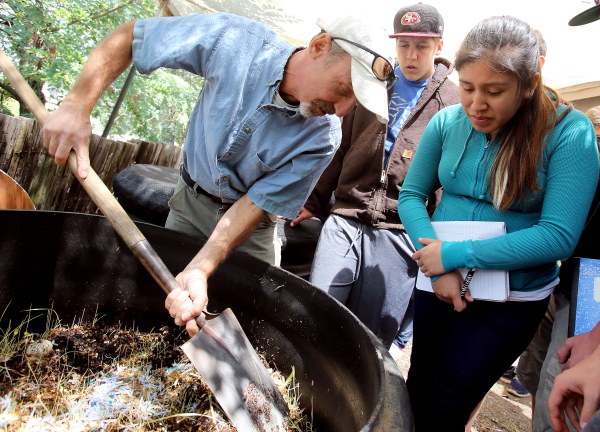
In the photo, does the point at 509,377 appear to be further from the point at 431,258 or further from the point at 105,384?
the point at 105,384

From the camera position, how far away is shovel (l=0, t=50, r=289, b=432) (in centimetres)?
146

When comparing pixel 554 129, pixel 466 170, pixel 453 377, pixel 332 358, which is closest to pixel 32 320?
pixel 332 358

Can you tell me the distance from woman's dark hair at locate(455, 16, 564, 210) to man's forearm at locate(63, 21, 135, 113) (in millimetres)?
1333

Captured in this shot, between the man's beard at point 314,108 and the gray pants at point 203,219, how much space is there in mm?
545

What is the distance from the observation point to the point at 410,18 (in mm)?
2283

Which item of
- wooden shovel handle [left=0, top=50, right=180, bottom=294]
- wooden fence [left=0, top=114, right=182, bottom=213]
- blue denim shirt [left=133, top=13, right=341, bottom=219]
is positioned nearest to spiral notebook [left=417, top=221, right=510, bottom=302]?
blue denim shirt [left=133, top=13, right=341, bottom=219]

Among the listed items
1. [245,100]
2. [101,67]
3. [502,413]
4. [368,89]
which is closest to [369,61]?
[368,89]

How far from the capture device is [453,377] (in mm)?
1495

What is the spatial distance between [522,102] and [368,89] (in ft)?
1.81

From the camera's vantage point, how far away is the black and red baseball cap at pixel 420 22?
2.27 metres

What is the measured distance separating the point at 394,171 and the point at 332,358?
1149 mm

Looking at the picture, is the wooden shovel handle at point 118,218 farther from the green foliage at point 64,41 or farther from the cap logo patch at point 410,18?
the green foliage at point 64,41

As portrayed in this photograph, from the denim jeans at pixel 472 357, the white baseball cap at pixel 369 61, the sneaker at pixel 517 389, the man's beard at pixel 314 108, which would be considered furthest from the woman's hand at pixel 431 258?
the sneaker at pixel 517 389

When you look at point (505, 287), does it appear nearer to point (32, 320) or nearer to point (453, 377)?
point (453, 377)
